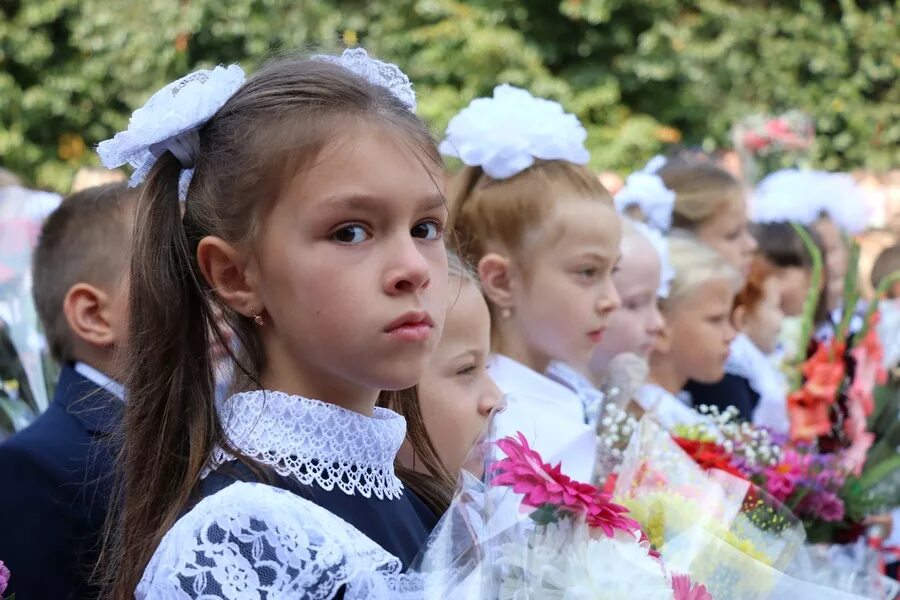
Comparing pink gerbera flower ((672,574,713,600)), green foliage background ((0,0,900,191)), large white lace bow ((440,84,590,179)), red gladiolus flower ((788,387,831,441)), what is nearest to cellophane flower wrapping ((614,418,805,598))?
pink gerbera flower ((672,574,713,600))

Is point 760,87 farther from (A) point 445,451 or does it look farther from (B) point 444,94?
(A) point 445,451

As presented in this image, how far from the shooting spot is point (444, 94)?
57.2ft

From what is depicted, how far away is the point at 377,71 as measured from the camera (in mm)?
2084

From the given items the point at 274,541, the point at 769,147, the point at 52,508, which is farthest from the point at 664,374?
the point at 769,147

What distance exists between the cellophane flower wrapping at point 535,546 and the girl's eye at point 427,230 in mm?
361

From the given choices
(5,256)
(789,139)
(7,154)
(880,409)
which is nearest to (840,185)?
(789,139)

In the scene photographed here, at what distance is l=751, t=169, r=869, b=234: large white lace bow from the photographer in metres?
6.73

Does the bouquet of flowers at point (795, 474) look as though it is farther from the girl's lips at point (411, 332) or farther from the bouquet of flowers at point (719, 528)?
the girl's lips at point (411, 332)

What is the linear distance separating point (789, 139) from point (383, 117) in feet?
25.8

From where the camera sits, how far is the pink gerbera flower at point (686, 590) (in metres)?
1.63

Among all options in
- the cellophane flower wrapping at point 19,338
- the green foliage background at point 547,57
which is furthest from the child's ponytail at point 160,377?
the green foliage background at point 547,57

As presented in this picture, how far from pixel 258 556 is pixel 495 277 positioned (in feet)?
6.22

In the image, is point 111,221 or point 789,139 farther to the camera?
point 789,139

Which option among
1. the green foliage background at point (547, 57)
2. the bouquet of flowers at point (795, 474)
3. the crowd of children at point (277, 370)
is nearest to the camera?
the crowd of children at point (277, 370)
